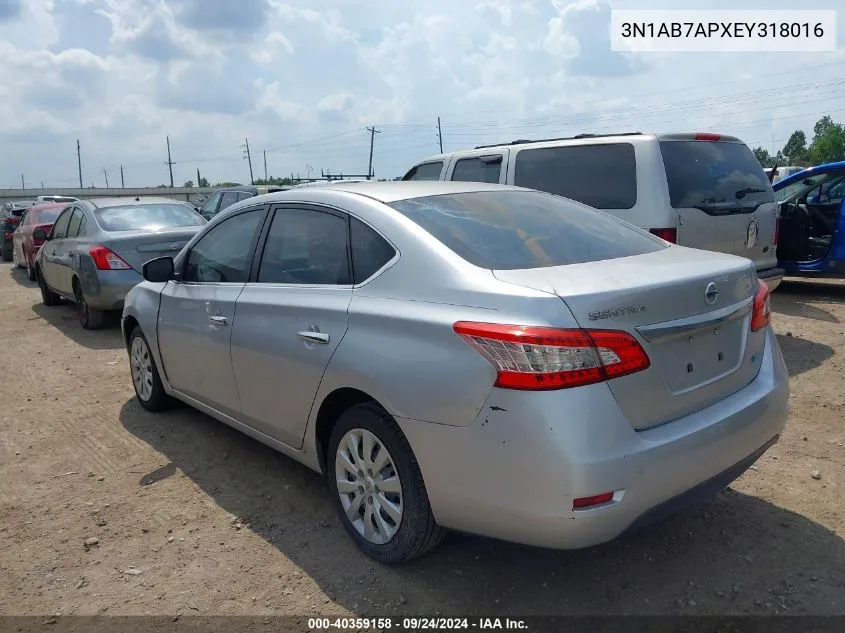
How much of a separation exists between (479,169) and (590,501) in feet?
18.1

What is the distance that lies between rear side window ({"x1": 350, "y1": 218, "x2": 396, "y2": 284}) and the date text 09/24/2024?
144cm

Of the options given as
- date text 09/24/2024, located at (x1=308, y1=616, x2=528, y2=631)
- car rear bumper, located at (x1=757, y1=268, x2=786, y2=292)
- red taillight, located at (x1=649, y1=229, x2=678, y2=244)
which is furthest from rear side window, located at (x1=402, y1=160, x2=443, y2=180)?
date text 09/24/2024, located at (x1=308, y1=616, x2=528, y2=631)

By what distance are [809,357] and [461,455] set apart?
15.8 feet

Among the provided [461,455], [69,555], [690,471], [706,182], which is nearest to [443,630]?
[461,455]

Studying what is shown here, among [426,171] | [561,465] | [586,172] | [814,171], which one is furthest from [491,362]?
[814,171]

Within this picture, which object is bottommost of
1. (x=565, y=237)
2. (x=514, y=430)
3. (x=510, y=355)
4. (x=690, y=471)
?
(x=690, y=471)

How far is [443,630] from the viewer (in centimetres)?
267

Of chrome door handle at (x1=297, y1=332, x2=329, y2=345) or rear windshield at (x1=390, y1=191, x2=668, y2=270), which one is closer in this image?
rear windshield at (x1=390, y1=191, x2=668, y2=270)

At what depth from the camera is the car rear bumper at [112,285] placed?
26.3ft

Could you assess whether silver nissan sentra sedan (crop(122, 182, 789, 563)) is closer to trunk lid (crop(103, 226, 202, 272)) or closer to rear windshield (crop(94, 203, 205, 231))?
trunk lid (crop(103, 226, 202, 272))

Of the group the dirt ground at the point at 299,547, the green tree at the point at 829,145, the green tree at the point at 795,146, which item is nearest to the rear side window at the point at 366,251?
the dirt ground at the point at 299,547

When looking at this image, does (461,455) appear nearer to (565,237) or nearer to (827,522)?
(565,237)

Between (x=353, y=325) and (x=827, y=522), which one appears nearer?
(x=353, y=325)

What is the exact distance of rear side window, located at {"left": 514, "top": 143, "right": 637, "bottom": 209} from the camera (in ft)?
19.7
